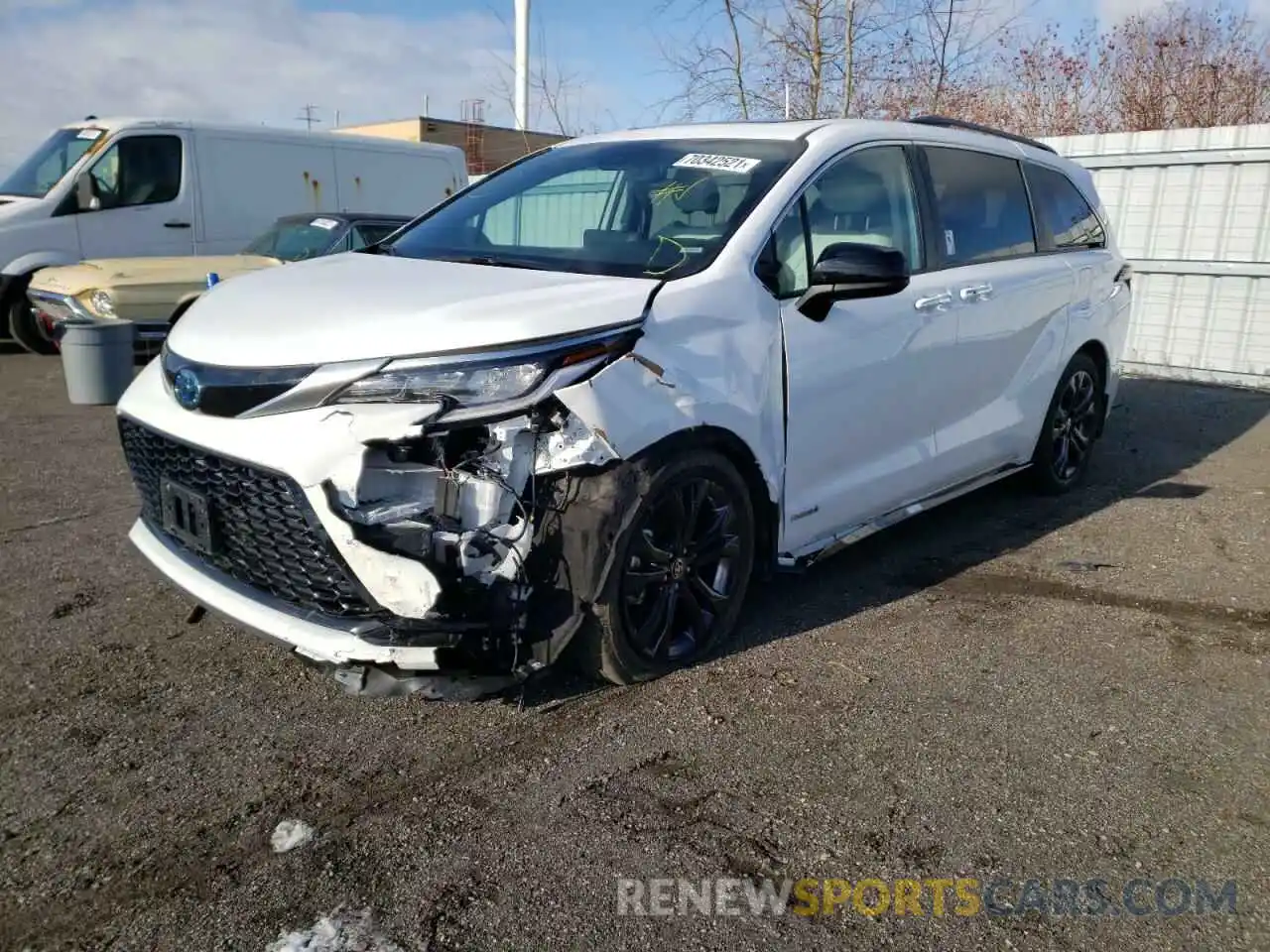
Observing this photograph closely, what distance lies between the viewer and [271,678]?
336cm

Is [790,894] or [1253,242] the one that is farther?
[1253,242]

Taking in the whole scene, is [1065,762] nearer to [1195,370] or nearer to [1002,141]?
[1002,141]

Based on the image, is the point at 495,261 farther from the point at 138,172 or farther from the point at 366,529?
the point at 138,172

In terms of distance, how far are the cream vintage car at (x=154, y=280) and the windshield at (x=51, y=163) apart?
7.57 feet

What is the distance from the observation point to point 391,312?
113 inches

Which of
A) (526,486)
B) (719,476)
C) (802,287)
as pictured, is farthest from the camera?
(802,287)

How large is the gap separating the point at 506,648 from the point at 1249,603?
3283 millimetres

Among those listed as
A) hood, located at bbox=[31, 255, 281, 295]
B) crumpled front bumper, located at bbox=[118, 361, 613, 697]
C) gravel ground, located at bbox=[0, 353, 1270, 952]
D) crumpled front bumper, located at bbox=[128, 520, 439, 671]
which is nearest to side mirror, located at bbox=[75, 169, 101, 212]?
hood, located at bbox=[31, 255, 281, 295]

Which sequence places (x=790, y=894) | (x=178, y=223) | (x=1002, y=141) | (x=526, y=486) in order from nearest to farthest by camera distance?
(x=790, y=894)
(x=526, y=486)
(x=1002, y=141)
(x=178, y=223)

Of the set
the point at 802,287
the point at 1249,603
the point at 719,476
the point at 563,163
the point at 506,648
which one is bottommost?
the point at 1249,603

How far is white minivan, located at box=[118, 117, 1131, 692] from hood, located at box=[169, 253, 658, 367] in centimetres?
1

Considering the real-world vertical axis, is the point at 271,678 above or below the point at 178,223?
below

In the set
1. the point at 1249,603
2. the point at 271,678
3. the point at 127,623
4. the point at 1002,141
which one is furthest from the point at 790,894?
the point at 1002,141

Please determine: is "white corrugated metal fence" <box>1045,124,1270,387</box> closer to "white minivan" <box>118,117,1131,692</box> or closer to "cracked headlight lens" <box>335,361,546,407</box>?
"white minivan" <box>118,117,1131,692</box>
